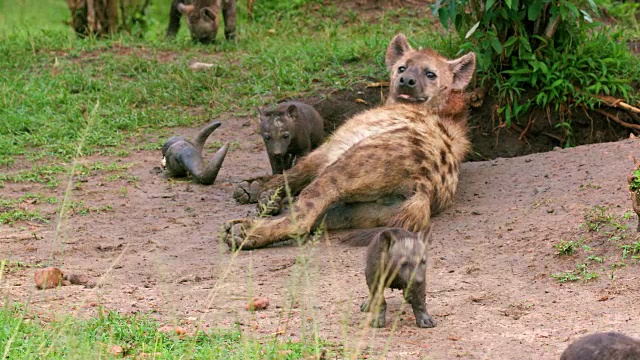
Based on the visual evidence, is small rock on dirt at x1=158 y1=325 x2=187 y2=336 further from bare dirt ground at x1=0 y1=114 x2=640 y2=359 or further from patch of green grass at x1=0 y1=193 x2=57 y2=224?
patch of green grass at x1=0 y1=193 x2=57 y2=224

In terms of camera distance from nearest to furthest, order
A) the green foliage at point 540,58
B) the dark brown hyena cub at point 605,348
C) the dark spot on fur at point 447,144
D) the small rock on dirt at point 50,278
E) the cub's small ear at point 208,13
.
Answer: the dark brown hyena cub at point 605,348 → the small rock on dirt at point 50,278 → the dark spot on fur at point 447,144 → the green foliage at point 540,58 → the cub's small ear at point 208,13

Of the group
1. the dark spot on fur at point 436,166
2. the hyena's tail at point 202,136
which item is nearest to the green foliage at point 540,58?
the dark spot on fur at point 436,166

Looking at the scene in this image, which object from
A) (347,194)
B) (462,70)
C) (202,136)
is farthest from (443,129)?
(202,136)

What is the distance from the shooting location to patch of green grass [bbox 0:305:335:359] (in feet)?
9.87

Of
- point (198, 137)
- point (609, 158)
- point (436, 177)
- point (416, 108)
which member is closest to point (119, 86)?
point (198, 137)

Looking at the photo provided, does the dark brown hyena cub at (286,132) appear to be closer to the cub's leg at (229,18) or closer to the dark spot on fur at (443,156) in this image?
the dark spot on fur at (443,156)

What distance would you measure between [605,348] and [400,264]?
91 centimetres

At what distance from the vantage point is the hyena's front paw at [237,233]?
4.71 metres

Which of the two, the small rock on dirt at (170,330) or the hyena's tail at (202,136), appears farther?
the hyena's tail at (202,136)

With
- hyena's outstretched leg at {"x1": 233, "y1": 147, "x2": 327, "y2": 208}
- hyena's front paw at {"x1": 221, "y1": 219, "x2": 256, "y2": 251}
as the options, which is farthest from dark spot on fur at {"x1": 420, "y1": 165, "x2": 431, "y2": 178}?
hyena's front paw at {"x1": 221, "y1": 219, "x2": 256, "y2": 251}

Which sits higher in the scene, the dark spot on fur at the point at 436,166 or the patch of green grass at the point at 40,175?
the dark spot on fur at the point at 436,166

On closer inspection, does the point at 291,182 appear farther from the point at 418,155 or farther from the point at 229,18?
the point at 229,18

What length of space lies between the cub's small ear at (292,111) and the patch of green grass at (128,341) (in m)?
2.52

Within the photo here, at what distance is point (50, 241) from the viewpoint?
4816 millimetres
